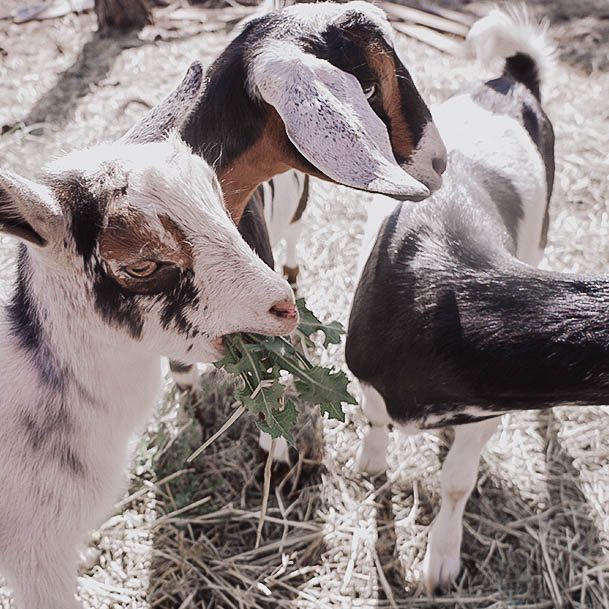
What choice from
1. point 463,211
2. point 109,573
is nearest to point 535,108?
point 463,211

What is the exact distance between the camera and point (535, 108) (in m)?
3.21

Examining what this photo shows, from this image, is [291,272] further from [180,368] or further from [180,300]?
[180,300]

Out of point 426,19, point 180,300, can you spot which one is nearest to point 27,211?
point 180,300

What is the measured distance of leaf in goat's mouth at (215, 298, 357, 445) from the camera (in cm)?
177

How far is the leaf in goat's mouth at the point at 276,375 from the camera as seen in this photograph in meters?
1.77

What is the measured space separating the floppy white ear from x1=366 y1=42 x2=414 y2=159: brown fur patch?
246mm

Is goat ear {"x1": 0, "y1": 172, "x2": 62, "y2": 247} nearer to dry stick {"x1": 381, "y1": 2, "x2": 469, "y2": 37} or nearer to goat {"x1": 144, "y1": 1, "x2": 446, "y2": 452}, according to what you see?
goat {"x1": 144, "y1": 1, "x2": 446, "y2": 452}

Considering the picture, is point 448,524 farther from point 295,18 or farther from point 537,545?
point 295,18

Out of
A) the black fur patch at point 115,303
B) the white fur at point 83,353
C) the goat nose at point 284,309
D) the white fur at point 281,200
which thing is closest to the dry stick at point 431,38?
the white fur at point 281,200

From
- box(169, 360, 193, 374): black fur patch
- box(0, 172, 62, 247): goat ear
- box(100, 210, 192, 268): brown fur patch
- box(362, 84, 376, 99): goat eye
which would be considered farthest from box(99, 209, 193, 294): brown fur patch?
box(169, 360, 193, 374): black fur patch

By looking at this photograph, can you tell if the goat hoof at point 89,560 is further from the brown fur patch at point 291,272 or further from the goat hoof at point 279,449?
the brown fur patch at point 291,272

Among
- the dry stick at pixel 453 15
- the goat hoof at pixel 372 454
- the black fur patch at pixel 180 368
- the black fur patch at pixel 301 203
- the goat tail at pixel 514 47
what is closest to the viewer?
the black fur patch at pixel 180 368

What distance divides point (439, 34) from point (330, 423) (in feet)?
12.2

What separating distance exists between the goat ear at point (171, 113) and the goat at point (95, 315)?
37 mm
